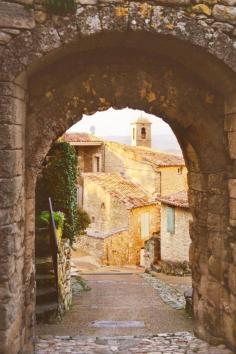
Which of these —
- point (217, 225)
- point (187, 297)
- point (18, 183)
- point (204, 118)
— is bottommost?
point (187, 297)

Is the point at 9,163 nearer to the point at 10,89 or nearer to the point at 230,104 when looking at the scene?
the point at 10,89

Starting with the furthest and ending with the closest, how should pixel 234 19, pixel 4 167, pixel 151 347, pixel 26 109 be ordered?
pixel 151 347, pixel 26 109, pixel 234 19, pixel 4 167

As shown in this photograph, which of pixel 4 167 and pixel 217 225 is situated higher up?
pixel 4 167

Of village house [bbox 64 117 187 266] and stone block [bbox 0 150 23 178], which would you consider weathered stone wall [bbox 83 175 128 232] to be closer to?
village house [bbox 64 117 187 266]

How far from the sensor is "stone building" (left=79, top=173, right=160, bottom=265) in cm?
2162

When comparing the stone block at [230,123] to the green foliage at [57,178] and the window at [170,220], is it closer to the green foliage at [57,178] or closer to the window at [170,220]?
the green foliage at [57,178]

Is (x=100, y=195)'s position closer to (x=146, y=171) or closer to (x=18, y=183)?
(x=146, y=171)

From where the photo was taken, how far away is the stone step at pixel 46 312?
7278 millimetres

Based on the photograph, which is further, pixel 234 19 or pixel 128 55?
pixel 128 55

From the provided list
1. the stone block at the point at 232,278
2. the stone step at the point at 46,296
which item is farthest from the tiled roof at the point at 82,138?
the stone block at the point at 232,278

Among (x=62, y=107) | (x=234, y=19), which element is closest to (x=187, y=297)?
(x=62, y=107)

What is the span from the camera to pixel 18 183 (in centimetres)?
460

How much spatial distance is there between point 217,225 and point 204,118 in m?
1.42

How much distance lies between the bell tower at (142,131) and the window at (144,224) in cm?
1625
